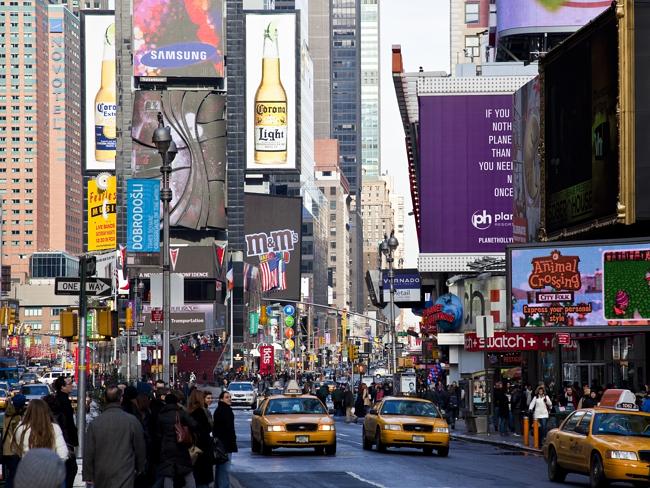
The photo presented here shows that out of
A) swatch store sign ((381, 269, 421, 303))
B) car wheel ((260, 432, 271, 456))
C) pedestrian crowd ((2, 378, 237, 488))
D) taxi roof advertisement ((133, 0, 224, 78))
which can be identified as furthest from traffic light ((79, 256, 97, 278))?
taxi roof advertisement ((133, 0, 224, 78))

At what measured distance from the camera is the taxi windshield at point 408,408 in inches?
1389

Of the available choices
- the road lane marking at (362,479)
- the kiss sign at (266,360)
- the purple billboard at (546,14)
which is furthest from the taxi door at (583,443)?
the kiss sign at (266,360)

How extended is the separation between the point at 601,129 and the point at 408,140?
53458 millimetres

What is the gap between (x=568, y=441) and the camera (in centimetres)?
2606

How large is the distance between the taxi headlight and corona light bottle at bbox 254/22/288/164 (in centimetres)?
16866

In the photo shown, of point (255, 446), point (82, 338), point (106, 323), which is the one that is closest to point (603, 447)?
point (106, 323)

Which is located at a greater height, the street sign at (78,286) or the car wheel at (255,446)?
the street sign at (78,286)

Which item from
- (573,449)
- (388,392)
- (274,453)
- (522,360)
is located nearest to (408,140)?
(388,392)

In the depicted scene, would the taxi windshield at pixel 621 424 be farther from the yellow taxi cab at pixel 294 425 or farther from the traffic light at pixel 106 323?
the yellow taxi cab at pixel 294 425

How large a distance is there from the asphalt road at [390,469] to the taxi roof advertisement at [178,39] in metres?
144

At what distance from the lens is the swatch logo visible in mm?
180000

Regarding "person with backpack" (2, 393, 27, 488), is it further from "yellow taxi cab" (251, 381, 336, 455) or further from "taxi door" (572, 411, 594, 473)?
"yellow taxi cab" (251, 381, 336, 455)

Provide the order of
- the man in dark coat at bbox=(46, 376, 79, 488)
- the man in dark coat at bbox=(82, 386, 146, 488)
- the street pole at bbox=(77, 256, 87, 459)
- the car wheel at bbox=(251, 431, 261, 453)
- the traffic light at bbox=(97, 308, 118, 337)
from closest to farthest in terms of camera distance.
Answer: the man in dark coat at bbox=(82, 386, 146, 488) → the man in dark coat at bbox=(46, 376, 79, 488) → the street pole at bbox=(77, 256, 87, 459) → the traffic light at bbox=(97, 308, 118, 337) → the car wheel at bbox=(251, 431, 261, 453)

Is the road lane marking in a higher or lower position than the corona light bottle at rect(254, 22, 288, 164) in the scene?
lower
